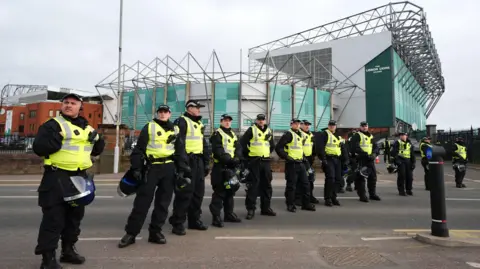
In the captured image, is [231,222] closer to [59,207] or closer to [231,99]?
[59,207]

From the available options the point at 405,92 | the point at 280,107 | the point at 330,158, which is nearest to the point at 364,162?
the point at 330,158

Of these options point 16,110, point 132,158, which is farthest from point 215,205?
point 16,110

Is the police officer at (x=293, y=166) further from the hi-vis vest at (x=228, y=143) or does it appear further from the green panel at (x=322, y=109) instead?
the green panel at (x=322, y=109)

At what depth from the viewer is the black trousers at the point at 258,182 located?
6266 mm

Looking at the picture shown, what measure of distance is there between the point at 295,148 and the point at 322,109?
109 ft

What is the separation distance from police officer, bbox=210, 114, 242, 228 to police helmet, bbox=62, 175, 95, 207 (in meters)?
2.40

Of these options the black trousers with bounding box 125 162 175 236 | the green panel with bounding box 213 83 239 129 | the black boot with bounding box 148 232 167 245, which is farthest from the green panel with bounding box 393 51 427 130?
the black boot with bounding box 148 232 167 245

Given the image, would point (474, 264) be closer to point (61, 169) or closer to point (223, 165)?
point (223, 165)

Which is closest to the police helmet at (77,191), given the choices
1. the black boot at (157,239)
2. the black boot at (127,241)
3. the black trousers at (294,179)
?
the black boot at (127,241)

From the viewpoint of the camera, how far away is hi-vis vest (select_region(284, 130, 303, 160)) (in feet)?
23.0

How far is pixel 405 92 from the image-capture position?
45438 mm

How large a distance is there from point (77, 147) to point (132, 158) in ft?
2.67

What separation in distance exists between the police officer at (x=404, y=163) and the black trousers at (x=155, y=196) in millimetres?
7270

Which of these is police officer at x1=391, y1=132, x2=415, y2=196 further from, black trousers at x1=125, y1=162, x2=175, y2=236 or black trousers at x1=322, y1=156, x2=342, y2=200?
black trousers at x1=125, y1=162, x2=175, y2=236
